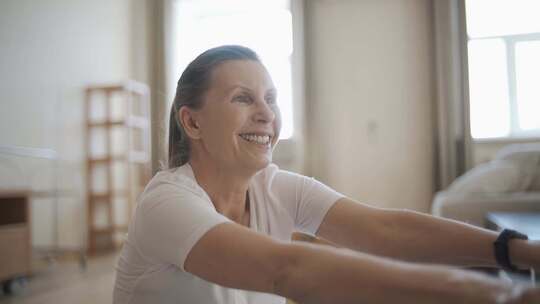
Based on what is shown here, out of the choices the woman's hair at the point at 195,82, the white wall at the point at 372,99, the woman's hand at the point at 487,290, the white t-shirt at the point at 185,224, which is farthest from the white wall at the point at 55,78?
the woman's hand at the point at 487,290

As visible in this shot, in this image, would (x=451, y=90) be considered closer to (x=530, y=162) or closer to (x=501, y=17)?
(x=501, y=17)

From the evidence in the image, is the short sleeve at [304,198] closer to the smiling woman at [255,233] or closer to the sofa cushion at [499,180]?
the smiling woman at [255,233]

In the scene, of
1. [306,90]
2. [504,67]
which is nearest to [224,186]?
[306,90]

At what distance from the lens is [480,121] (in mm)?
4055

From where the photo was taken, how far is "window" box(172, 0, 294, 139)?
446 centimetres

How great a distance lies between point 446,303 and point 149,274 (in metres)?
0.54

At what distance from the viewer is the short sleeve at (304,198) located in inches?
38.8

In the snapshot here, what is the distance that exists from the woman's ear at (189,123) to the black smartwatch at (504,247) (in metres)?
0.62

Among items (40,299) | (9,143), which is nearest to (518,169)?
(40,299)

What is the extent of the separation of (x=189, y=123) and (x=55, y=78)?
2.99 meters

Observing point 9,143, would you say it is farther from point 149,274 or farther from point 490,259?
point 490,259

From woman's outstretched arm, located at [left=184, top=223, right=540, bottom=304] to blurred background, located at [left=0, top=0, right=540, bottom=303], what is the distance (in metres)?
2.86

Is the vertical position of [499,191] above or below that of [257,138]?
below

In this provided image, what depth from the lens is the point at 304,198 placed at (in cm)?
100
